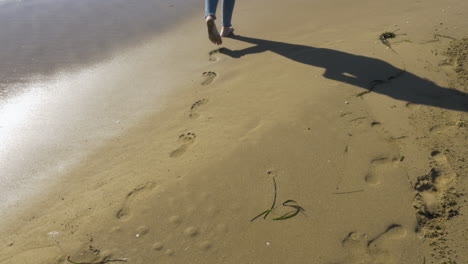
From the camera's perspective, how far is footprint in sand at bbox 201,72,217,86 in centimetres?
304

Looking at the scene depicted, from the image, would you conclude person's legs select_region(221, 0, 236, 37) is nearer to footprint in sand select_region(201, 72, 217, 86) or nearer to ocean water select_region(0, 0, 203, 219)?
ocean water select_region(0, 0, 203, 219)

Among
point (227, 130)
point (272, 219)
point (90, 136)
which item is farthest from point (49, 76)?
point (272, 219)

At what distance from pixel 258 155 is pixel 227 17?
86.0 inches

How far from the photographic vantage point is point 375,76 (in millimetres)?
2609

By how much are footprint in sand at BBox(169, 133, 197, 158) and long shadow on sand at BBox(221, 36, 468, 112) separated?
124 centimetres

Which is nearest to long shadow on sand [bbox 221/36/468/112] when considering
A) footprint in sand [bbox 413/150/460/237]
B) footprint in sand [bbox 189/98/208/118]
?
footprint in sand [bbox 413/150/460/237]

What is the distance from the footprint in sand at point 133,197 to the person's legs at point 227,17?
2298 mm

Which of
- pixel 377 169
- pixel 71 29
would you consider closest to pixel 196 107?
pixel 377 169

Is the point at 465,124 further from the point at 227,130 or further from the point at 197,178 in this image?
the point at 197,178

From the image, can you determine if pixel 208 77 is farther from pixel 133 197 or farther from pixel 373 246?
pixel 373 246

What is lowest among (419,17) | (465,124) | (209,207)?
(209,207)

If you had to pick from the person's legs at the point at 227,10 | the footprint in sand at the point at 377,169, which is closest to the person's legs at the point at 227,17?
the person's legs at the point at 227,10

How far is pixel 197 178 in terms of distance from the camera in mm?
1999

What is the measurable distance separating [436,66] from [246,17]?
2418 mm
